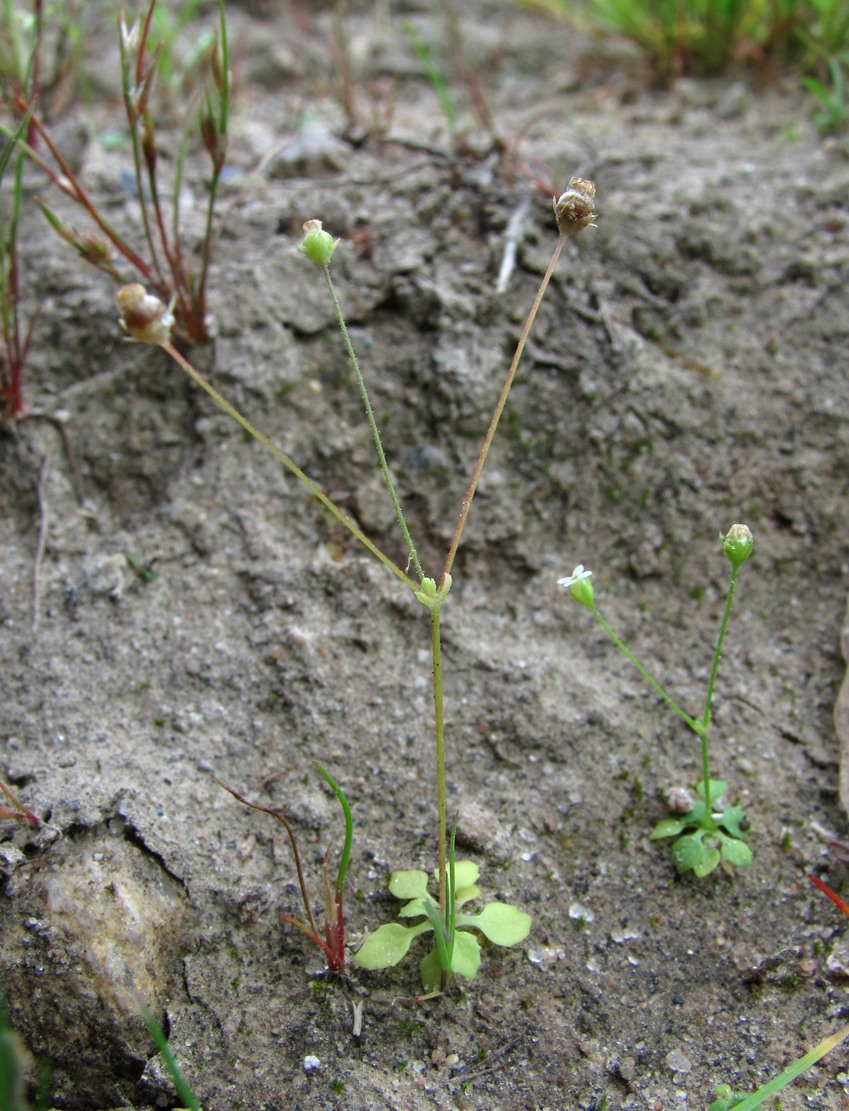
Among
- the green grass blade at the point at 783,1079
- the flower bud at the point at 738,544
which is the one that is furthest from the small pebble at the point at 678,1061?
the flower bud at the point at 738,544

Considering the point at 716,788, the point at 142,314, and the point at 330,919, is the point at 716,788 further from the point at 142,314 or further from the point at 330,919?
the point at 142,314

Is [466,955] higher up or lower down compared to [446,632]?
lower down

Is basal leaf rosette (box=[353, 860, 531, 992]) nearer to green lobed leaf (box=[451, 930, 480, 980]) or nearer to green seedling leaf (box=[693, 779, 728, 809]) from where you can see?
green lobed leaf (box=[451, 930, 480, 980])

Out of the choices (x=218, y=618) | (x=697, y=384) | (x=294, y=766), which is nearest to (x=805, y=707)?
(x=697, y=384)

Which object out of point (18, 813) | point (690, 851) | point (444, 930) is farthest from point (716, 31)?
point (18, 813)

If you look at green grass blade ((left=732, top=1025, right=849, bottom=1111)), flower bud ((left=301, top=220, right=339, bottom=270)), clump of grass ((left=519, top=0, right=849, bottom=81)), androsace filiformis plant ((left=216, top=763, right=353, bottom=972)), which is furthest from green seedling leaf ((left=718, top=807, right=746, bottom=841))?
clump of grass ((left=519, top=0, right=849, bottom=81))

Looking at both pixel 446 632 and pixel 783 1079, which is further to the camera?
pixel 446 632
